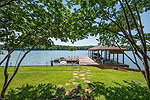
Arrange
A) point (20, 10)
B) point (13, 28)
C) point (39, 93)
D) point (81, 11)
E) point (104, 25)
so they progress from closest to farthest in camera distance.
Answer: point (20, 10) < point (13, 28) < point (81, 11) < point (104, 25) < point (39, 93)

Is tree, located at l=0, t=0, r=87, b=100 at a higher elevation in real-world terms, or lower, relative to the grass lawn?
higher

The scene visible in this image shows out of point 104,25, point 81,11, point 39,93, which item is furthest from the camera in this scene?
point 39,93

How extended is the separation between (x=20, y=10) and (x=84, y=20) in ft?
7.30

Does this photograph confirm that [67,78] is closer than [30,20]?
No

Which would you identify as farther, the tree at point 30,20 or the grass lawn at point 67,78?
the grass lawn at point 67,78

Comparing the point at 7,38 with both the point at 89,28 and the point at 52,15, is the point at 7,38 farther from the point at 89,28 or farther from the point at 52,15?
the point at 89,28

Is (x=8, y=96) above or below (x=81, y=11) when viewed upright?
below

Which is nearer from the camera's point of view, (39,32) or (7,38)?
(7,38)

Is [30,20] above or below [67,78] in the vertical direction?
above

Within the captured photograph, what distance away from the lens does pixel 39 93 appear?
A: 3.58m

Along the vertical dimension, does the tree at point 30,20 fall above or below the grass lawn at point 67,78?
above

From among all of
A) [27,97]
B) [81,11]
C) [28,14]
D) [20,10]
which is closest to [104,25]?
[81,11]

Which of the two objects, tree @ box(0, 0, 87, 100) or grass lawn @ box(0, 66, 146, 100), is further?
grass lawn @ box(0, 66, 146, 100)

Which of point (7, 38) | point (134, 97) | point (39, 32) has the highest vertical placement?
point (39, 32)
